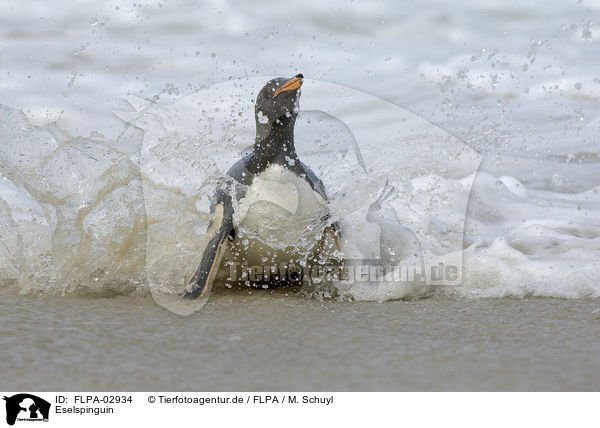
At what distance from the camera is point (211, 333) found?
1767 millimetres

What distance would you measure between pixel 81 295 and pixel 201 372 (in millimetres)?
1184

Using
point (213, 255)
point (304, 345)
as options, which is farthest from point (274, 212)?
point (304, 345)

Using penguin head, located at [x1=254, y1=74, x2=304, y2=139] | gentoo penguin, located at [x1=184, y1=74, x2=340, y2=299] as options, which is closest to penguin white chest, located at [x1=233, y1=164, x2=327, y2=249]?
gentoo penguin, located at [x1=184, y1=74, x2=340, y2=299]

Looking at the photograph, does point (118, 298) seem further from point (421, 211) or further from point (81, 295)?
point (421, 211)

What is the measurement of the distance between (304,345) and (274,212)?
107 cm

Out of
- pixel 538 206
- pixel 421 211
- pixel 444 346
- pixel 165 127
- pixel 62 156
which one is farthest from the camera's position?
pixel 538 206

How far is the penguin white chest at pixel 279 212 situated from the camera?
2.64 m

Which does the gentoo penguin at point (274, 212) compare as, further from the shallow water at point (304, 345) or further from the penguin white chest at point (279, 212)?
the shallow water at point (304, 345)

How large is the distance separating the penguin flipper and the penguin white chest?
0.16 ft

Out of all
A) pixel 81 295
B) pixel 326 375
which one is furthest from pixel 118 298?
pixel 326 375

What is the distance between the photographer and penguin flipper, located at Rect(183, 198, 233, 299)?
2.37 m

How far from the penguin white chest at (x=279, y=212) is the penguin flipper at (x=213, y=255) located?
0.05 meters
